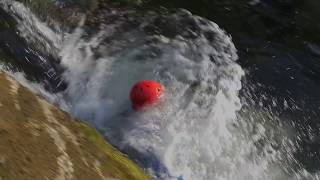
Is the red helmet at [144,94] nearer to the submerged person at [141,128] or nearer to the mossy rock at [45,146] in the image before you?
the submerged person at [141,128]

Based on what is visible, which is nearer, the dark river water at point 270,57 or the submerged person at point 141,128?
the submerged person at point 141,128

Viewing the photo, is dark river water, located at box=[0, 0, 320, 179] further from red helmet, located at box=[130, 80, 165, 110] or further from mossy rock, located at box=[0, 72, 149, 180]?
mossy rock, located at box=[0, 72, 149, 180]

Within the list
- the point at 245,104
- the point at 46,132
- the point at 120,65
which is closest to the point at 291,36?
the point at 245,104

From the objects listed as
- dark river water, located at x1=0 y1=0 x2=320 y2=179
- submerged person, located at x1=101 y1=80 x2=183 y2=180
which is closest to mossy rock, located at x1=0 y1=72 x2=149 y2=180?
submerged person, located at x1=101 y1=80 x2=183 y2=180

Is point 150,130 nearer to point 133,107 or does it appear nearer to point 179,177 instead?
point 133,107

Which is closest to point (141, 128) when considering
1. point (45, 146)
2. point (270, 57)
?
point (45, 146)

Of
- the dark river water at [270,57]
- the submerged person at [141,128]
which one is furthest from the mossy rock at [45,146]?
the dark river water at [270,57]
